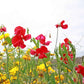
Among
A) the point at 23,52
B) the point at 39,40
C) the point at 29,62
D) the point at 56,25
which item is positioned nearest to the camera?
the point at 39,40

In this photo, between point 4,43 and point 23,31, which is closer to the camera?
point 23,31

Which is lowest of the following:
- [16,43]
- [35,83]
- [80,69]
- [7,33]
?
[35,83]

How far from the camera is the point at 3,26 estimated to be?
6.75ft

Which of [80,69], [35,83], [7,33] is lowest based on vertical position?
[35,83]

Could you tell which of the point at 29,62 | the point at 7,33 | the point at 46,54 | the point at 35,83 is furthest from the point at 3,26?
the point at 46,54

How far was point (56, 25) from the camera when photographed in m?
1.70

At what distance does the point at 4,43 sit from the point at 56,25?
645mm

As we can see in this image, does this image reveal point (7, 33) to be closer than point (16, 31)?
No

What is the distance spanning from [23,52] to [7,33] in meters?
0.68

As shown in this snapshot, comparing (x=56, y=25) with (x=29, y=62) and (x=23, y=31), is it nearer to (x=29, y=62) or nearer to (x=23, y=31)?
(x=23, y=31)

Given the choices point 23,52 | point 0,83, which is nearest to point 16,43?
point 0,83

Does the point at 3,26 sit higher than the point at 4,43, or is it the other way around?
the point at 3,26

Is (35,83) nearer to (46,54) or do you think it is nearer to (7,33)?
(7,33)

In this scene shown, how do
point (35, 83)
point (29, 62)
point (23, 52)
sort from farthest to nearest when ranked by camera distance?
point (23, 52) → point (29, 62) → point (35, 83)
